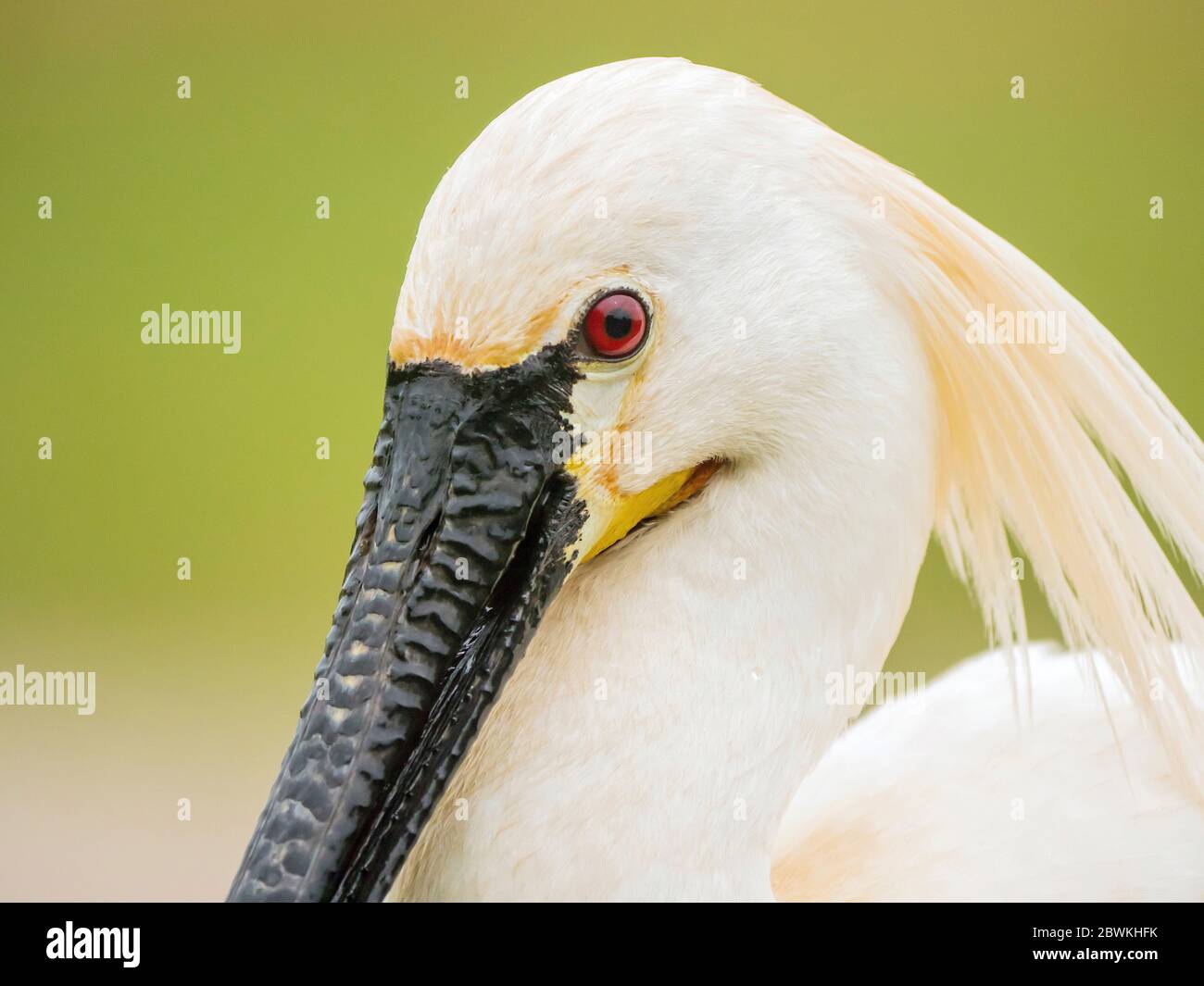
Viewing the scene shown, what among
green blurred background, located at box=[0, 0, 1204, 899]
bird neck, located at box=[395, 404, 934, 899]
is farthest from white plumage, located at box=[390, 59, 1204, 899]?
green blurred background, located at box=[0, 0, 1204, 899]

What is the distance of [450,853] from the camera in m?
1.31

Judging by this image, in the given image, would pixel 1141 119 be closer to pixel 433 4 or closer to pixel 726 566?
pixel 433 4

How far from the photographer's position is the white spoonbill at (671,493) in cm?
123

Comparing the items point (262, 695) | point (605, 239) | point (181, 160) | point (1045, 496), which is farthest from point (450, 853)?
point (181, 160)

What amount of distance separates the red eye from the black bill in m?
0.03

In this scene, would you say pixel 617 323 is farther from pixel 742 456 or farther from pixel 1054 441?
pixel 1054 441

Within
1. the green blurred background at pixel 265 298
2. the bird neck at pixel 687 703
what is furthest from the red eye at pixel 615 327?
the green blurred background at pixel 265 298

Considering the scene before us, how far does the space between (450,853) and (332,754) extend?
0.16m

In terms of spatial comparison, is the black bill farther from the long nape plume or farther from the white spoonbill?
the long nape plume

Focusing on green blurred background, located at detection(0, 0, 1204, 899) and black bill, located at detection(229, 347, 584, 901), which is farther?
green blurred background, located at detection(0, 0, 1204, 899)

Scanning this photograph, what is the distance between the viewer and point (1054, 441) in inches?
54.3

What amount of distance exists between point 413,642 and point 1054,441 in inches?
26.1

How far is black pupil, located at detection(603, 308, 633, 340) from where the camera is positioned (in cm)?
122

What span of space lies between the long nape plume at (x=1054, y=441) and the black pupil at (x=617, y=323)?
28 centimetres
